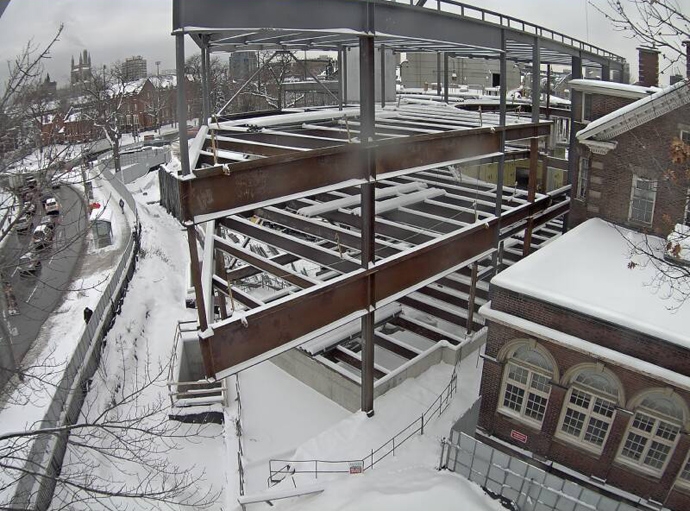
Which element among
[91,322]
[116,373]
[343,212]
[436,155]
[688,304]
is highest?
[436,155]

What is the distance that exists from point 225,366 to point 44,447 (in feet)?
19.2

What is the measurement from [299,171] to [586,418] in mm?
8527

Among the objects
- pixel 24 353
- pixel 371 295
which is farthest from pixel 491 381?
pixel 24 353

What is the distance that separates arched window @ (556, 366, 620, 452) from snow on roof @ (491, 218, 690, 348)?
1390 mm

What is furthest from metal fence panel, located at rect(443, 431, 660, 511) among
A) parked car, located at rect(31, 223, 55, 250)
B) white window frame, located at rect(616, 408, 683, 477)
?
parked car, located at rect(31, 223, 55, 250)

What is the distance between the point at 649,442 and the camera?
36.8 feet

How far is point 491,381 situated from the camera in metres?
13.1

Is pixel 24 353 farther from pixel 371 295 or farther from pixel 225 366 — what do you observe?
pixel 371 295

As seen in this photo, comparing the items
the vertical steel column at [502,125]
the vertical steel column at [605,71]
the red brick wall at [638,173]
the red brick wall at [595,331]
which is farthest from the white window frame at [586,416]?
the vertical steel column at [605,71]

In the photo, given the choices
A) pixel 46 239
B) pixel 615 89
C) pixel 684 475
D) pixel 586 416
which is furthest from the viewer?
pixel 615 89

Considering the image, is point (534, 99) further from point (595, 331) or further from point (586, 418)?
point (586, 418)

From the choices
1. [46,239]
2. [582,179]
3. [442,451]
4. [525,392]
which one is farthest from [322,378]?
[582,179]

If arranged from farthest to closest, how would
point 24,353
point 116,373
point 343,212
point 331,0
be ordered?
point 24,353
point 116,373
point 343,212
point 331,0

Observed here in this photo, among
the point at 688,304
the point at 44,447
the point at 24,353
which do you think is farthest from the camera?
the point at 24,353
